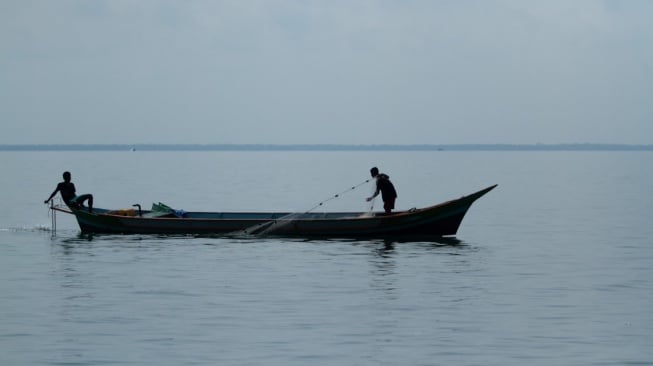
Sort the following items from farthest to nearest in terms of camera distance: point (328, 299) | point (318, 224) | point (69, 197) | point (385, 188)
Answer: point (69, 197) → point (318, 224) → point (385, 188) → point (328, 299)

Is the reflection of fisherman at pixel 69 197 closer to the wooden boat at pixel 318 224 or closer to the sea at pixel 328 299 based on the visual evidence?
the wooden boat at pixel 318 224

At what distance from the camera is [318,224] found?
1473 inches

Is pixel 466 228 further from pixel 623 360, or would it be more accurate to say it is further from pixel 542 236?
pixel 623 360

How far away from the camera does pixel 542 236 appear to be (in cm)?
4194

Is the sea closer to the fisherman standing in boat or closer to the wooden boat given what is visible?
the wooden boat

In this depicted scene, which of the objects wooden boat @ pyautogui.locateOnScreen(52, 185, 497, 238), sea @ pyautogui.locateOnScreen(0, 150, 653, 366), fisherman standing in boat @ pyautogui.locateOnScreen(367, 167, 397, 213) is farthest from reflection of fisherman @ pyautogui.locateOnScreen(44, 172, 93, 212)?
fisherman standing in boat @ pyautogui.locateOnScreen(367, 167, 397, 213)

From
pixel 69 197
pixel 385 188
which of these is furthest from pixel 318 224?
pixel 69 197

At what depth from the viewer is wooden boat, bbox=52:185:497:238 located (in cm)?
3703

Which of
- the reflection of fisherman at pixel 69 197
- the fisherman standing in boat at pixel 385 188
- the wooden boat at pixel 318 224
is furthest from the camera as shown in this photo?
the reflection of fisherman at pixel 69 197

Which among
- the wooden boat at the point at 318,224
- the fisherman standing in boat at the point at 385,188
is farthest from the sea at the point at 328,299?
the fisherman standing in boat at the point at 385,188

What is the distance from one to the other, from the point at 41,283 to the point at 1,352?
8.72 m

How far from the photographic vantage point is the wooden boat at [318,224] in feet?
121

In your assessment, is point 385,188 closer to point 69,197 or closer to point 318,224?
point 318,224

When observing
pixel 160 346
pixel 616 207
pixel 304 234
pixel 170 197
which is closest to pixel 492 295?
pixel 160 346
